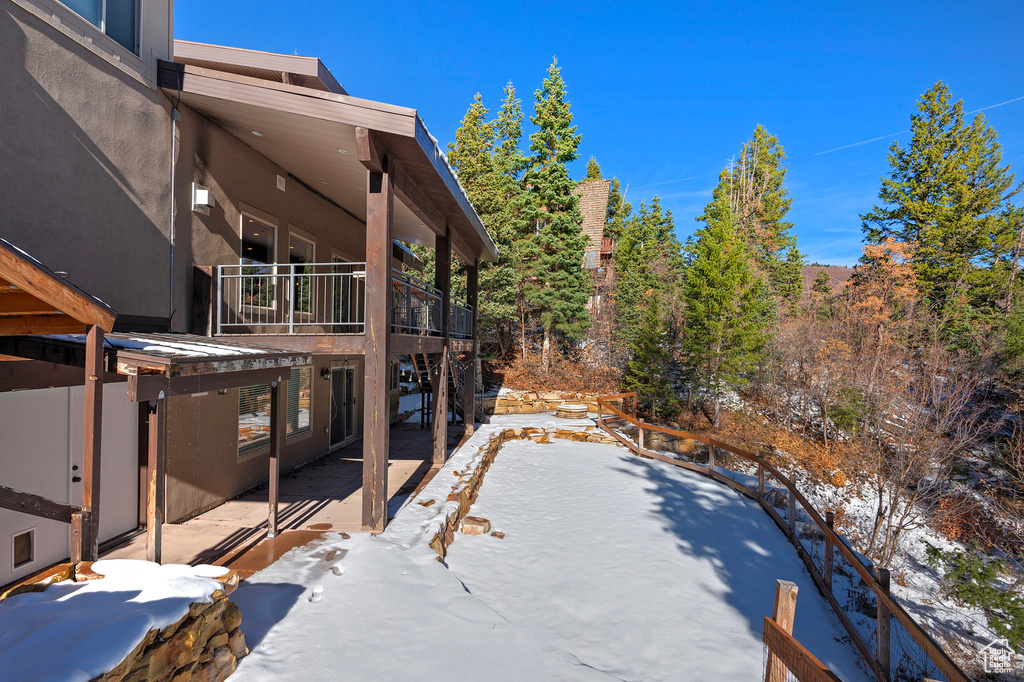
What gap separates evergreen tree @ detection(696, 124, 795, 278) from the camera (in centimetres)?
3134

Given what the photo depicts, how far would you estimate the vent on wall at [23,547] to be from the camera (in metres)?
4.88

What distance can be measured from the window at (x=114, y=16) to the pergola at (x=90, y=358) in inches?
153

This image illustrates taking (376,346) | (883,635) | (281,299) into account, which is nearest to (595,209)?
(281,299)

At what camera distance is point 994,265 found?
20.1 metres

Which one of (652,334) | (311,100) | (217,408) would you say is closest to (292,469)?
(217,408)

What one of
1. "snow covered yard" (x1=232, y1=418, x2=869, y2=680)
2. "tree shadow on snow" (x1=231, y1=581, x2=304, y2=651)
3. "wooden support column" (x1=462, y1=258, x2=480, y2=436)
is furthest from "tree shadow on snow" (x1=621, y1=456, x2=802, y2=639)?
"tree shadow on snow" (x1=231, y1=581, x2=304, y2=651)

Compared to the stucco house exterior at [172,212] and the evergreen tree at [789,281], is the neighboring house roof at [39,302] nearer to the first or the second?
the stucco house exterior at [172,212]

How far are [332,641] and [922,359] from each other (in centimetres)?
2178

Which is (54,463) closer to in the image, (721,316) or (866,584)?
(866,584)

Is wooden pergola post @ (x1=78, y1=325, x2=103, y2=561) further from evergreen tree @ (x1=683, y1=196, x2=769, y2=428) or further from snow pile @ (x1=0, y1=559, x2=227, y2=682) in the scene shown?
evergreen tree @ (x1=683, y1=196, x2=769, y2=428)

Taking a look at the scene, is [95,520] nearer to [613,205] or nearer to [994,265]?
[994,265]

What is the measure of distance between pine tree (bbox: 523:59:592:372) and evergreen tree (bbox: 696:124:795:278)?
1179 cm

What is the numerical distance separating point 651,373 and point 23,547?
19569mm

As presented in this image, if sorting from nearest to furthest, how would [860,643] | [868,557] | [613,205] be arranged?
[860,643]
[868,557]
[613,205]
